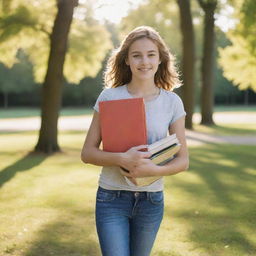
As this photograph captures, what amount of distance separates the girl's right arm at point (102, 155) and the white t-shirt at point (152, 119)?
0.10 m

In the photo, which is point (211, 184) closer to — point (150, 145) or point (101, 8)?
point (150, 145)

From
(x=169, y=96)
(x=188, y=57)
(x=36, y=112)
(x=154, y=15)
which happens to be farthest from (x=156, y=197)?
(x=36, y=112)

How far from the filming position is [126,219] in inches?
119

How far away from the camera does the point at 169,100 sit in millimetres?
3168

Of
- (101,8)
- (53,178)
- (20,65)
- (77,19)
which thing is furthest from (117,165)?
(20,65)

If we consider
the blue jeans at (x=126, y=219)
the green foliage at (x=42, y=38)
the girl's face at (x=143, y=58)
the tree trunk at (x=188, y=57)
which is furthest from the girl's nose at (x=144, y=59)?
the tree trunk at (x=188, y=57)

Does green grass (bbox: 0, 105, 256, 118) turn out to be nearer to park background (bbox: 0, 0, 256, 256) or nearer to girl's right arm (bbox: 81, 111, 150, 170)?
park background (bbox: 0, 0, 256, 256)

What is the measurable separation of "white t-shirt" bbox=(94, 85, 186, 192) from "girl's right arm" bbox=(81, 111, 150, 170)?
0.33 feet

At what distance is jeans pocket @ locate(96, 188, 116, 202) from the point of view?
3.01 metres

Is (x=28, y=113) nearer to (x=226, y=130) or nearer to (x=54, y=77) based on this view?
(x=226, y=130)

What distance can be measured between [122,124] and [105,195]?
454 mm

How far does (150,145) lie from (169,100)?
42cm

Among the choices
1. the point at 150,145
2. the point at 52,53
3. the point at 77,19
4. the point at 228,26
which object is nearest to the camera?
the point at 150,145

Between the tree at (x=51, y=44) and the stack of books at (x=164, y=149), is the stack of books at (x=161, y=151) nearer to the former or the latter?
the stack of books at (x=164, y=149)
